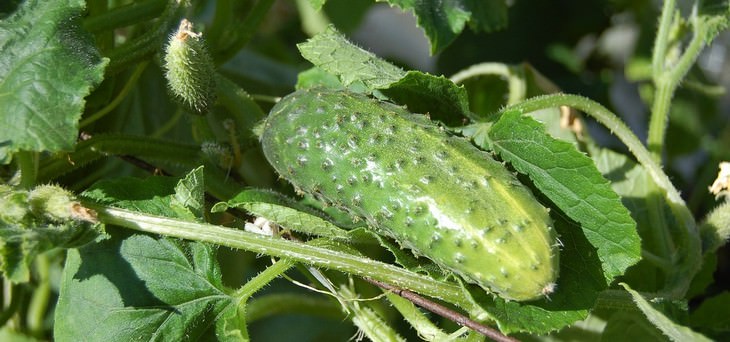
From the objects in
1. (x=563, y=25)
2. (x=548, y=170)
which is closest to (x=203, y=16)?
(x=563, y=25)

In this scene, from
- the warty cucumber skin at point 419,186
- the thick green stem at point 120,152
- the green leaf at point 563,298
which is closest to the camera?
the warty cucumber skin at point 419,186

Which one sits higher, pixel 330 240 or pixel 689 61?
pixel 689 61

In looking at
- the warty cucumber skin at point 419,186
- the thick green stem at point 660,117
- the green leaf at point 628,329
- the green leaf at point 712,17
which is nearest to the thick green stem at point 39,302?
the warty cucumber skin at point 419,186

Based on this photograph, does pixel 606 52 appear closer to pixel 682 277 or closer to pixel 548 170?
pixel 682 277

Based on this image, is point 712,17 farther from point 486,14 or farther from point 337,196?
point 337,196

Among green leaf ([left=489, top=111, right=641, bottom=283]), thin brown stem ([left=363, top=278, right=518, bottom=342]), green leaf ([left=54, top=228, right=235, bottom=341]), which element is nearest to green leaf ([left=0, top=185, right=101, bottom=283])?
green leaf ([left=54, top=228, right=235, bottom=341])

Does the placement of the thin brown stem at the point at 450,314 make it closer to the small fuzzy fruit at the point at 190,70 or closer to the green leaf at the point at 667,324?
the green leaf at the point at 667,324

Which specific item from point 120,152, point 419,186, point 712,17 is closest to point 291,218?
point 419,186
